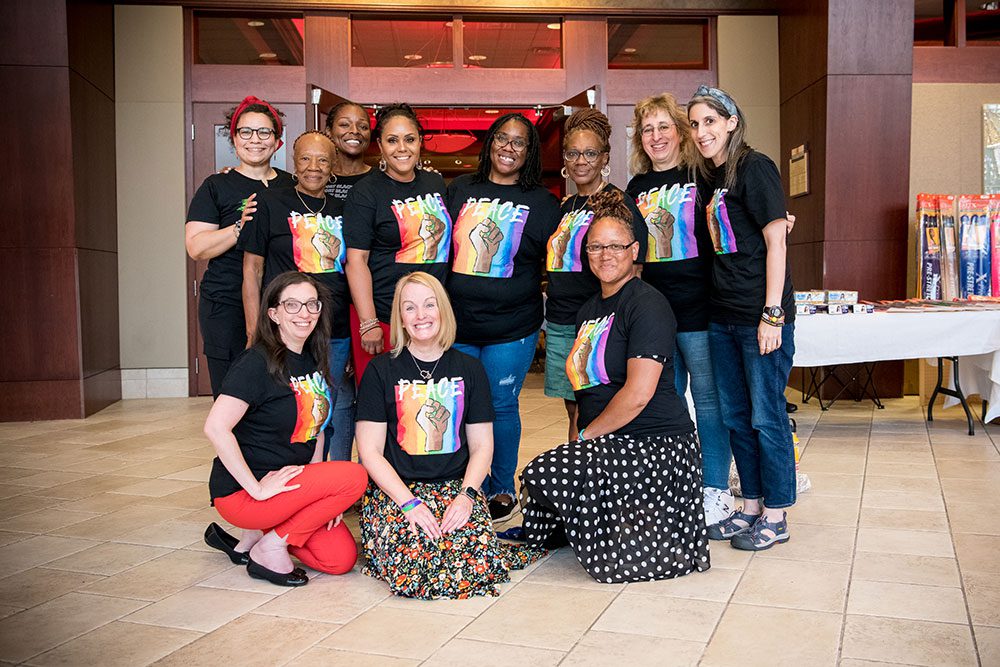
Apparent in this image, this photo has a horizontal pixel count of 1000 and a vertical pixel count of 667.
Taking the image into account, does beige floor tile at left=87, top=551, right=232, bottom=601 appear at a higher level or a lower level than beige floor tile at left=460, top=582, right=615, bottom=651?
lower

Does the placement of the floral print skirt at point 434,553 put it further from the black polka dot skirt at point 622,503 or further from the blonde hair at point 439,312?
the blonde hair at point 439,312

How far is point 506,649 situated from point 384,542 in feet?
2.10

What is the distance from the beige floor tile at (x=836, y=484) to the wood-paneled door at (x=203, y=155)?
4648mm

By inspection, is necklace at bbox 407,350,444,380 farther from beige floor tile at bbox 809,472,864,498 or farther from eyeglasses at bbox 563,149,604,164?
beige floor tile at bbox 809,472,864,498

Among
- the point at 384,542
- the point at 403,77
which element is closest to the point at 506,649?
the point at 384,542

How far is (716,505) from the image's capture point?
3414 millimetres

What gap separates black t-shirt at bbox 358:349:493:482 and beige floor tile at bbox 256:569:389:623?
0.35 meters

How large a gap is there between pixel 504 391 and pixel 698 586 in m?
1.04

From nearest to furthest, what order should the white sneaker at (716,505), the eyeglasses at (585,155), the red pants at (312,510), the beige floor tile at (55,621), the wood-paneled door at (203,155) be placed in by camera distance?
the beige floor tile at (55,621), the red pants at (312,510), the eyeglasses at (585,155), the white sneaker at (716,505), the wood-paneled door at (203,155)

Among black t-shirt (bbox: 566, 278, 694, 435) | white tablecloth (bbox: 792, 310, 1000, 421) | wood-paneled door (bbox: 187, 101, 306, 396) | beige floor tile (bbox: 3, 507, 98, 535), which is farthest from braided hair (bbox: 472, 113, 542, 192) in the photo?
wood-paneled door (bbox: 187, 101, 306, 396)

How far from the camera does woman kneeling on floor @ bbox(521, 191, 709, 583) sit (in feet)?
9.41

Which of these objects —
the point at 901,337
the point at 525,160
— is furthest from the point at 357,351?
the point at 901,337

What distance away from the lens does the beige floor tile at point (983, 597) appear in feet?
8.27

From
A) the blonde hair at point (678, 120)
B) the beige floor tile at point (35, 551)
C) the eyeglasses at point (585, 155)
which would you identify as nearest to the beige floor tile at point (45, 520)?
the beige floor tile at point (35, 551)
